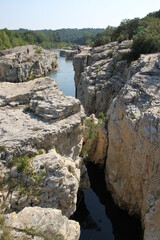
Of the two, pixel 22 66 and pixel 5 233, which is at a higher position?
pixel 5 233

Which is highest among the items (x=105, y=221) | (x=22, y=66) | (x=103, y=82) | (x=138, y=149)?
(x=103, y=82)

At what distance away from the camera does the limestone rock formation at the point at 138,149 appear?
38.6 ft

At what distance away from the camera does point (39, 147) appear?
11758mm

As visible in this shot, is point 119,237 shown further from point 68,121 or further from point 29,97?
point 29,97

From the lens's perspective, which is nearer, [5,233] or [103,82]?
[5,233]

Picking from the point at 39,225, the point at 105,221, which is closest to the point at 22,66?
the point at 105,221

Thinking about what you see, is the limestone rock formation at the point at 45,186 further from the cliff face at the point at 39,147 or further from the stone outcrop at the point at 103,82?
the stone outcrop at the point at 103,82

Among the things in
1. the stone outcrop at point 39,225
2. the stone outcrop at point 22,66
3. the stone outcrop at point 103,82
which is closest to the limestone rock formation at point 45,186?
the stone outcrop at point 39,225

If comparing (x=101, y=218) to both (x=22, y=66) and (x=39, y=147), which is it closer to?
(x=39, y=147)

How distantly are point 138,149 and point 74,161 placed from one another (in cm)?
329

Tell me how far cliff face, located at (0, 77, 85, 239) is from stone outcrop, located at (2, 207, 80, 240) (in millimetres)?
1009

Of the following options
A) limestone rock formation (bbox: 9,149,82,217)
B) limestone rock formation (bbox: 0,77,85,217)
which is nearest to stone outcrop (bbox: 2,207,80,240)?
limestone rock formation (bbox: 9,149,82,217)

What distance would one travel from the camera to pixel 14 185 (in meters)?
10.2

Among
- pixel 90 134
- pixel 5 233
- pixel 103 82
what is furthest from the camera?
pixel 103 82
